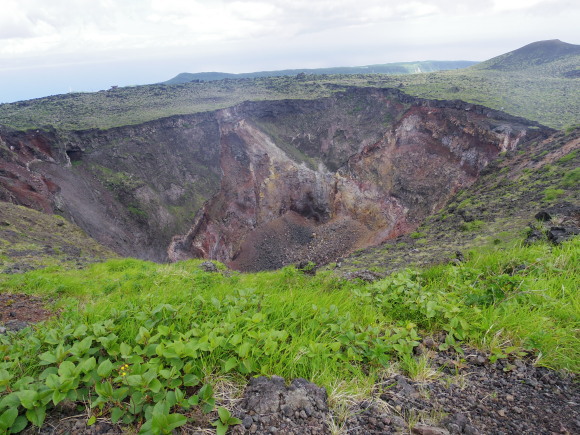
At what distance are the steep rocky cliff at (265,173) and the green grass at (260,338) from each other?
84.3ft

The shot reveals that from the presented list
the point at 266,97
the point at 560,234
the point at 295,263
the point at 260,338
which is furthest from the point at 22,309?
the point at 266,97

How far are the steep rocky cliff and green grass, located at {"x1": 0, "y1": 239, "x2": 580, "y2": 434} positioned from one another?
25.7 m

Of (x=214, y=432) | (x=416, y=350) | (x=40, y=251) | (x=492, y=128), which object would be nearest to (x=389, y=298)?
(x=416, y=350)

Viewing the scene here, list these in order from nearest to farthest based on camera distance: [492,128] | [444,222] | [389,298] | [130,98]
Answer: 1. [389,298]
2. [444,222]
3. [492,128]
4. [130,98]

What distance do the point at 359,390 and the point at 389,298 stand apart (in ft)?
5.92

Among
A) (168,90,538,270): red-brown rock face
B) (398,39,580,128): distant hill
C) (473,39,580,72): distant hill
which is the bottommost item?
(168,90,538,270): red-brown rock face

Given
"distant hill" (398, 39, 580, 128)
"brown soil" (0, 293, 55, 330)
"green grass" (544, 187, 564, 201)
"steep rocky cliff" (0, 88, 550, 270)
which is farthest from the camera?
"distant hill" (398, 39, 580, 128)

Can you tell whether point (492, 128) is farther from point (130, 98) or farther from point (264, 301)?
point (130, 98)

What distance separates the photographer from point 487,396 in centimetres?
301

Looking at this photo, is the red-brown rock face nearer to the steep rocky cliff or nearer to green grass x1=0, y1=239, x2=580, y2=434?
the steep rocky cliff

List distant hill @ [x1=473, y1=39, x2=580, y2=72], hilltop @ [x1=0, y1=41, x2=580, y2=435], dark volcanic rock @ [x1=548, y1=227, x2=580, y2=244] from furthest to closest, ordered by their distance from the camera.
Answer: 1. distant hill @ [x1=473, y1=39, x2=580, y2=72]
2. dark volcanic rock @ [x1=548, y1=227, x2=580, y2=244]
3. hilltop @ [x1=0, y1=41, x2=580, y2=435]

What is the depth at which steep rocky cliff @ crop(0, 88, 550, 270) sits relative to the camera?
95.5 ft

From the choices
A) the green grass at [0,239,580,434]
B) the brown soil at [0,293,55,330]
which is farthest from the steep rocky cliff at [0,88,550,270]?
the green grass at [0,239,580,434]

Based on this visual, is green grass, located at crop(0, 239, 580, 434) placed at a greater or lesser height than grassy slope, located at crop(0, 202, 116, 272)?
greater
